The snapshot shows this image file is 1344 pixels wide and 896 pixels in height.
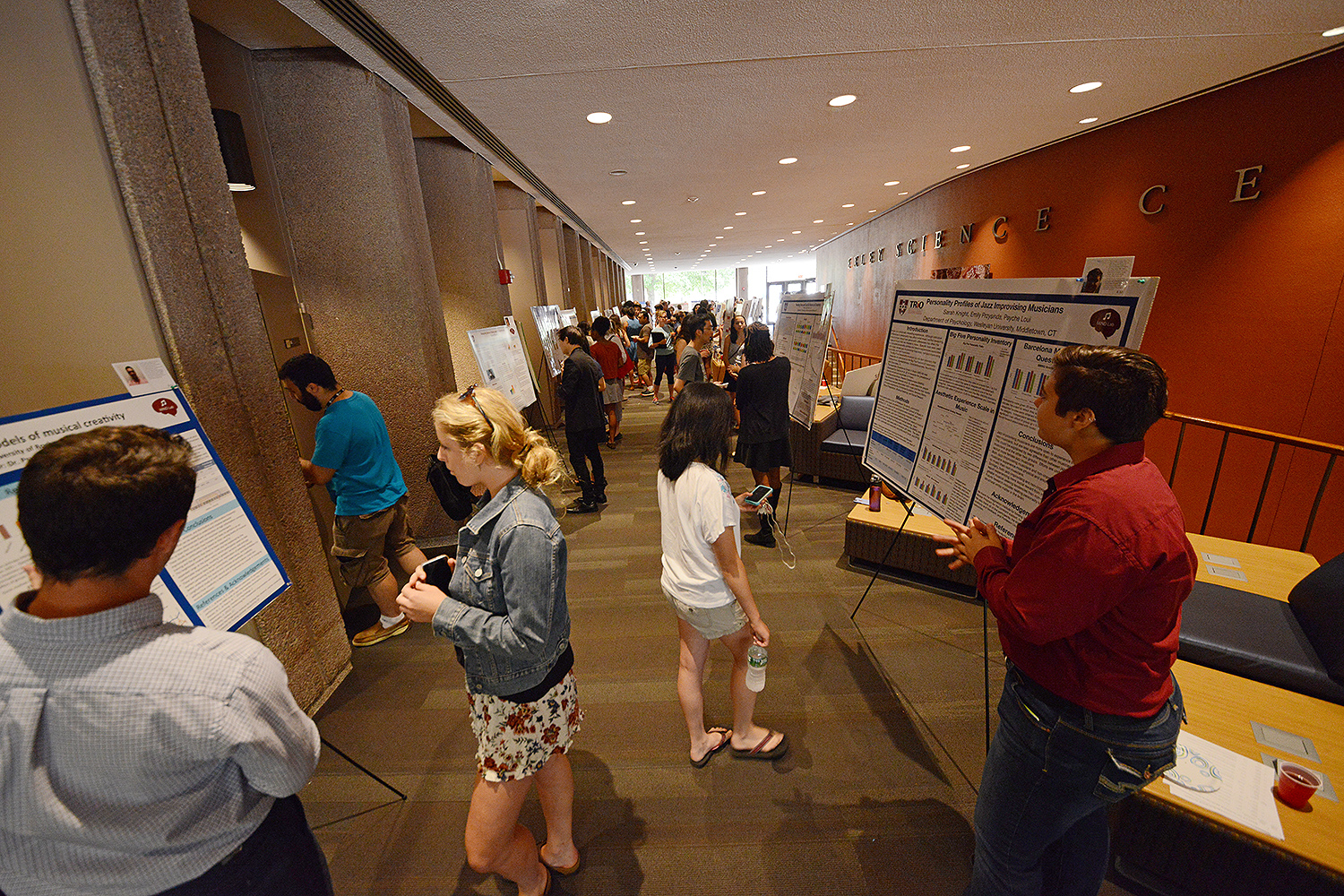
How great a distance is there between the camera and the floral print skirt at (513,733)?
56.4 inches

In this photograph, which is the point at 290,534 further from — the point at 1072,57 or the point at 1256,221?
the point at 1256,221

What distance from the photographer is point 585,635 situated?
3.08 meters

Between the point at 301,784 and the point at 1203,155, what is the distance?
7.04 m

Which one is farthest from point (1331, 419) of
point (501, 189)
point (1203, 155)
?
point (501, 189)

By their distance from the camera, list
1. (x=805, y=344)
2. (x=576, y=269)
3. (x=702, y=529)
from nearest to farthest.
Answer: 1. (x=702, y=529)
2. (x=805, y=344)
3. (x=576, y=269)

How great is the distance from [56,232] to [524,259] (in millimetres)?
5813

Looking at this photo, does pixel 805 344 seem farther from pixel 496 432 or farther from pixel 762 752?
pixel 496 432

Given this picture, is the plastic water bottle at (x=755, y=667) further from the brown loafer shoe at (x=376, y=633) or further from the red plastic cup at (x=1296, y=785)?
the brown loafer shoe at (x=376, y=633)

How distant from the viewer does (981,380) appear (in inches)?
73.4

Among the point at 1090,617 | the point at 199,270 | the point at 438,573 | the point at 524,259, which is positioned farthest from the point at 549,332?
the point at 1090,617

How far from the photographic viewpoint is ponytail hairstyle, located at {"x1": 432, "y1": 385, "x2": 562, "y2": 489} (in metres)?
1.35

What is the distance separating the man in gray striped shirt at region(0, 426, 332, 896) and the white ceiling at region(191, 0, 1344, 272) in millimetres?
2748

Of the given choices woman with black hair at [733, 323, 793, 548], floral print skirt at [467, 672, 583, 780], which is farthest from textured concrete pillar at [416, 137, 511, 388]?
floral print skirt at [467, 672, 583, 780]

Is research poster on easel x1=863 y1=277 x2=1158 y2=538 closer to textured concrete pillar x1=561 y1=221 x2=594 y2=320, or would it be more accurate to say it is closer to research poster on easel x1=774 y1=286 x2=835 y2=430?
research poster on easel x1=774 y1=286 x2=835 y2=430
